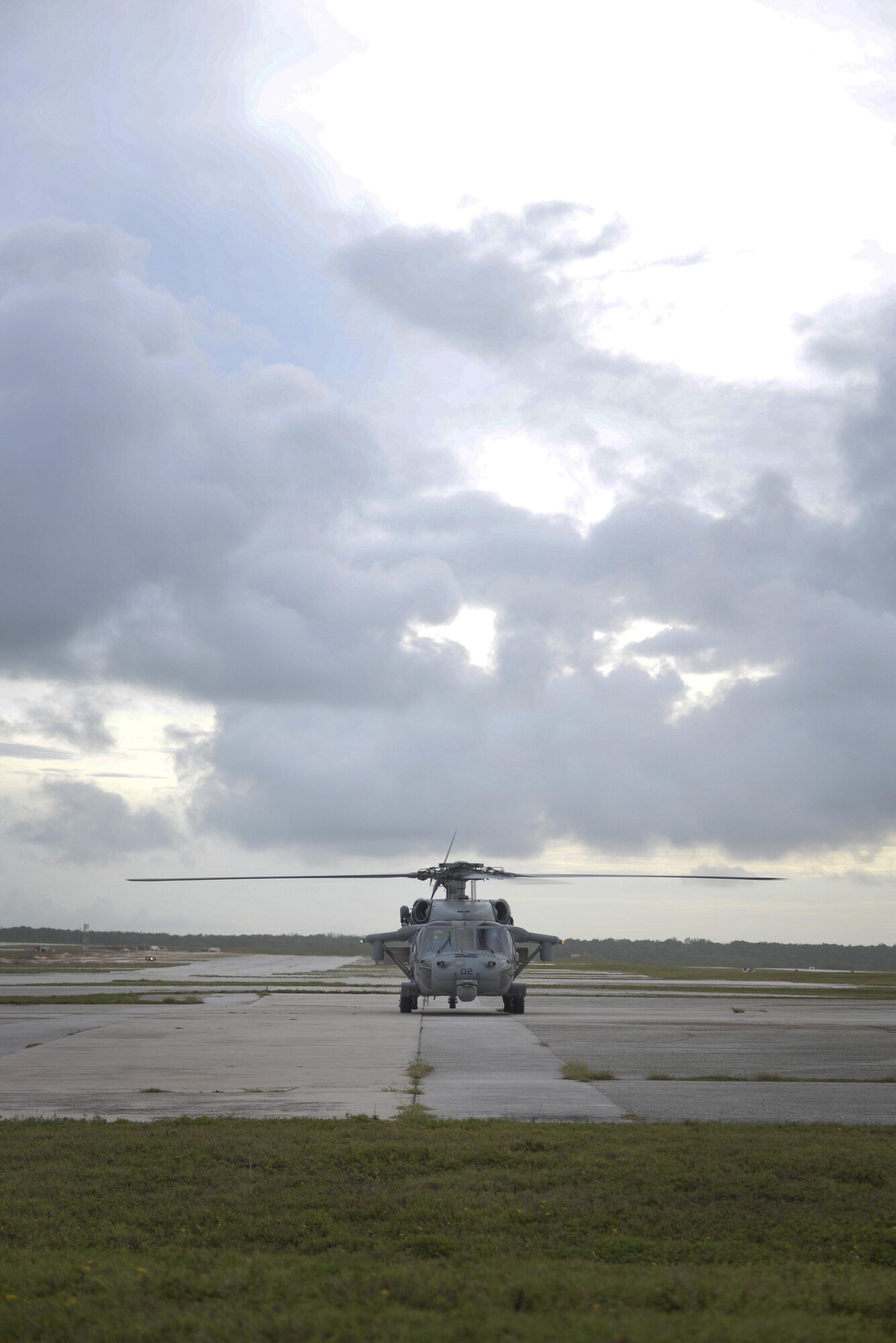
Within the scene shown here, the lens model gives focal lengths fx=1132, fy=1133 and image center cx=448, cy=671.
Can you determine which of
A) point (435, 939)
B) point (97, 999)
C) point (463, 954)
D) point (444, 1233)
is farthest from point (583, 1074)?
point (97, 999)

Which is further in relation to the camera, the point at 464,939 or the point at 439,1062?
the point at 464,939

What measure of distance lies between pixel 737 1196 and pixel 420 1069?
9624 mm

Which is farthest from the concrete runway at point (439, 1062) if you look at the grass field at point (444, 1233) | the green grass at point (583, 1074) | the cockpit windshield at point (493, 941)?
the grass field at point (444, 1233)

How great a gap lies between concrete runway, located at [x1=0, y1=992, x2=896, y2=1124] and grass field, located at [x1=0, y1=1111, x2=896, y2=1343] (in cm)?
195

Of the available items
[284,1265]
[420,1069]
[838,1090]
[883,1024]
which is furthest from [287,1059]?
[883,1024]

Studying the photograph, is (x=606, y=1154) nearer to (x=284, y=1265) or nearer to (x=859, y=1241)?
(x=859, y=1241)

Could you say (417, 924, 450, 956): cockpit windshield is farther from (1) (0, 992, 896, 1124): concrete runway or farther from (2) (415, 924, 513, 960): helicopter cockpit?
(1) (0, 992, 896, 1124): concrete runway

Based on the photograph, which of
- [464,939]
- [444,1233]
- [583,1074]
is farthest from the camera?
[464,939]

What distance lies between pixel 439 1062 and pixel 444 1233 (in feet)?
38.5

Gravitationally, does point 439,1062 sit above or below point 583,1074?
below

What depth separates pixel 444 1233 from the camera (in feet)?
25.0

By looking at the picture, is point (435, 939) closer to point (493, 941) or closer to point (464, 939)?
point (464, 939)

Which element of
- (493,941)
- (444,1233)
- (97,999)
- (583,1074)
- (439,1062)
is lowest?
(97,999)

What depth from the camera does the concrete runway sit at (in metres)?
13.8
